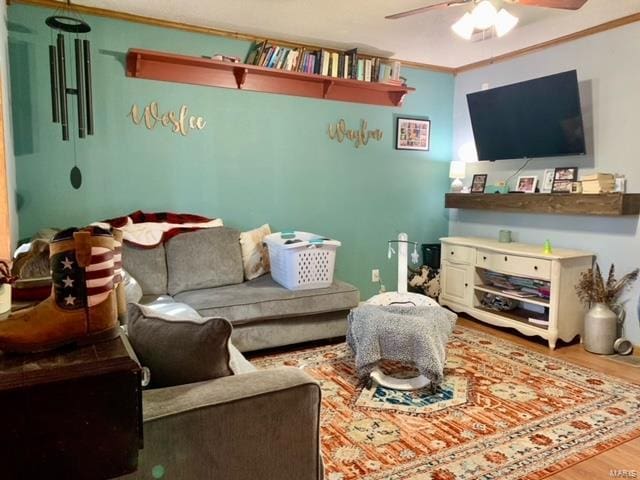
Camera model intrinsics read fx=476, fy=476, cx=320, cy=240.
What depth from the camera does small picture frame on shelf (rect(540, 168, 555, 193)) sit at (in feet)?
12.7

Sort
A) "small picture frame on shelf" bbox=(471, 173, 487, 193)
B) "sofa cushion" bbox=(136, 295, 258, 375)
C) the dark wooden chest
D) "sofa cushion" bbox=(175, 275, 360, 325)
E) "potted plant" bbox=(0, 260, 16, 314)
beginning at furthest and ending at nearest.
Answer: "small picture frame on shelf" bbox=(471, 173, 487, 193) < "sofa cushion" bbox=(175, 275, 360, 325) < "sofa cushion" bbox=(136, 295, 258, 375) < "potted plant" bbox=(0, 260, 16, 314) < the dark wooden chest

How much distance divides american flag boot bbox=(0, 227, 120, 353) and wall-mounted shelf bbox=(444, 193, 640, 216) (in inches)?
134

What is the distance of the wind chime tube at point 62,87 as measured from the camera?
9.29ft

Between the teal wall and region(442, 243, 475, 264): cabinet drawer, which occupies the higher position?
the teal wall

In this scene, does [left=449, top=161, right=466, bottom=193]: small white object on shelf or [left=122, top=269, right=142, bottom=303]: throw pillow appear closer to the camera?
[left=122, top=269, right=142, bottom=303]: throw pillow

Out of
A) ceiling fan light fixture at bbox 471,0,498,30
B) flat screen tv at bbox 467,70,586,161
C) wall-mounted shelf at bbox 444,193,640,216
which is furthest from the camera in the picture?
flat screen tv at bbox 467,70,586,161

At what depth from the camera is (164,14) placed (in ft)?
11.0

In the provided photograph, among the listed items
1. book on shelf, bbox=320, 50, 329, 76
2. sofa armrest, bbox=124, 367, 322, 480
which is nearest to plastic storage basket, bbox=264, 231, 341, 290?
book on shelf, bbox=320, 50, 329, 76

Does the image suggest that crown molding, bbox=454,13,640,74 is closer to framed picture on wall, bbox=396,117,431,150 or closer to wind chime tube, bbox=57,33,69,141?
framed picture on wall, bbox=396,117,431,150

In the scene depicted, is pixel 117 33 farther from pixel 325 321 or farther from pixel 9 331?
pixel 9 331

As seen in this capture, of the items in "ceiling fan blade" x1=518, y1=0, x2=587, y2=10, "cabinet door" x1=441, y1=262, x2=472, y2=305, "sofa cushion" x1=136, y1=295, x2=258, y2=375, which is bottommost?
"cabinet door" x1=441, y1=262, x2=472, y2=305

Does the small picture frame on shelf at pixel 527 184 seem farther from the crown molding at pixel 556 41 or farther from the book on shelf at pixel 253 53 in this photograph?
the book on shelf at pixel 253 53

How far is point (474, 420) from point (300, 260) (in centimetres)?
151

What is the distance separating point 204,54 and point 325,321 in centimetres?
224
